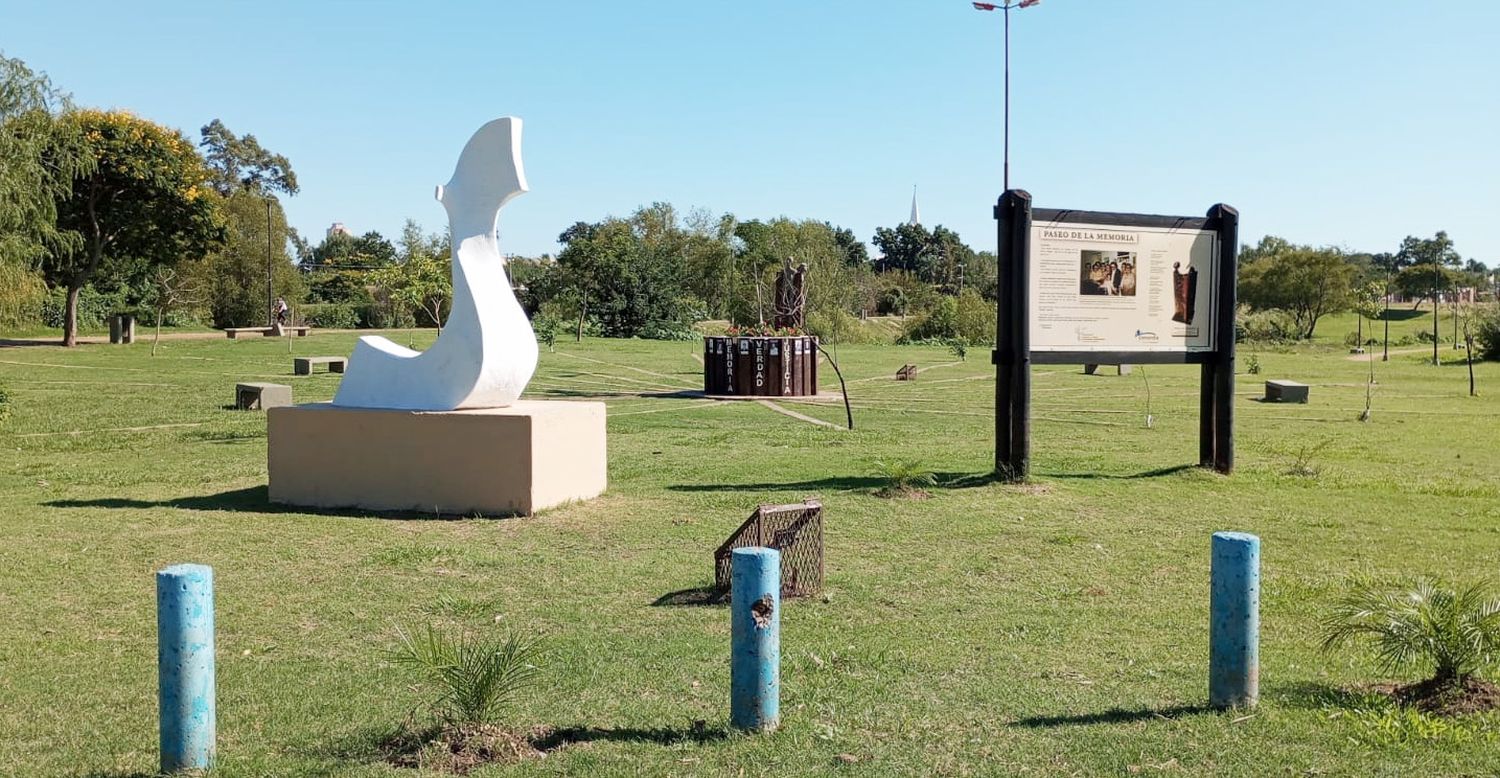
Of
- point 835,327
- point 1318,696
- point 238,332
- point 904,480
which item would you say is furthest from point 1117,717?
point 835,327

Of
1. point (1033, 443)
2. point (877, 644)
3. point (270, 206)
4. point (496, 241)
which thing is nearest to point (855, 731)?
point (877, 644)

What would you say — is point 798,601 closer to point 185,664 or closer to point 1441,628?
point 1441,628

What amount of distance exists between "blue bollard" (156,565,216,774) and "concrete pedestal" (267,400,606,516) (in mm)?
6099

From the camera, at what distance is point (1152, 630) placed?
6676 mm

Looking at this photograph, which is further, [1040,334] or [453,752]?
[1040,334]

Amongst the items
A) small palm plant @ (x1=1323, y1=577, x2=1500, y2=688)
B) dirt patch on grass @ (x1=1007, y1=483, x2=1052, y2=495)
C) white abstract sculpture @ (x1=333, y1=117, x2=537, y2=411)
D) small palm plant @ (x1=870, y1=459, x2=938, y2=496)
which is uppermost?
white abstract sculpture @ (x1=333, y1=117, x2=537, y2=411)

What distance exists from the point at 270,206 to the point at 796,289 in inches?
1381

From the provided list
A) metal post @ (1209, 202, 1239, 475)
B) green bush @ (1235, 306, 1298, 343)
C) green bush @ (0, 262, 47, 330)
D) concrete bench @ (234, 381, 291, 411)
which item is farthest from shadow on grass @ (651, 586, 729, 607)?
green bush @ (1235, 306, 1298, 343)

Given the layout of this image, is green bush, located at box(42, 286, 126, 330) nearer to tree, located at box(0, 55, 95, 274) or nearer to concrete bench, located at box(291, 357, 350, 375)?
tree, located at box(0, 55, 95, 274)

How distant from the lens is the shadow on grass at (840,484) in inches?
474

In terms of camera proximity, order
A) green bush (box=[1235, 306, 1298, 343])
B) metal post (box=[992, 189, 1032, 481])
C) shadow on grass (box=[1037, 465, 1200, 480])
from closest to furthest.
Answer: metal post (box=[992, 189, 1032, 481]) < shadow on grass (box=[1037, 465, 1200, 480]) < green bush (box=[1235, 306, 1298, 343])

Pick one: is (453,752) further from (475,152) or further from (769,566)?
(475,152)

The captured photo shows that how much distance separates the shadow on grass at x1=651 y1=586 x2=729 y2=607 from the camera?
7.32m

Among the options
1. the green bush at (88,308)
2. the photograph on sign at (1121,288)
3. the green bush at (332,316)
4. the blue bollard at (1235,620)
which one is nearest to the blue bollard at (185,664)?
the blue bollard at (1235,620)
